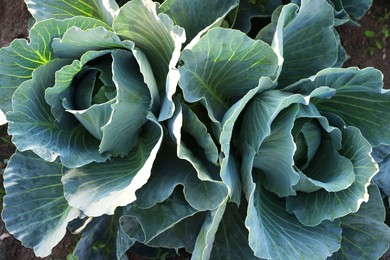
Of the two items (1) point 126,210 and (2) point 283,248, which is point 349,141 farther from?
(1) point 126,210

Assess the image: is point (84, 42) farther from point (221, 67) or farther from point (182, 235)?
point (182, 235)

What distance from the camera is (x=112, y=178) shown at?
1.82 metres

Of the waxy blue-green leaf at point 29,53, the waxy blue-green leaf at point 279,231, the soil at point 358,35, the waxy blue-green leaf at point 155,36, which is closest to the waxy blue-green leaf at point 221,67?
the waxy blue-green leaf at point 155,36

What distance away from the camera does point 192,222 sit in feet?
6.52

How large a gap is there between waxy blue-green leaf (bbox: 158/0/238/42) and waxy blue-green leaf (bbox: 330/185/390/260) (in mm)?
897

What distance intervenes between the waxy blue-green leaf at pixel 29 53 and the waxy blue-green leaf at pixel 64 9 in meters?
0.15

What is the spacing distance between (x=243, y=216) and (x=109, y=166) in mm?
576

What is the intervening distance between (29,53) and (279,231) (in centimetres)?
109

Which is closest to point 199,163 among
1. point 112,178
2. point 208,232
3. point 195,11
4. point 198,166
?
point 198,166

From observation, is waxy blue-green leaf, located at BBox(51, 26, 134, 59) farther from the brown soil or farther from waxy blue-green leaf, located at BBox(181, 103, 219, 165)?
the brown soil

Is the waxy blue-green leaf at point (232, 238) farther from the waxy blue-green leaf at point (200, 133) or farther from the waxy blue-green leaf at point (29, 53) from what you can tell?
the waxy blue-green leaf at point (29, 53)

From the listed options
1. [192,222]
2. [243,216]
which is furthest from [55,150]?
[243,216]

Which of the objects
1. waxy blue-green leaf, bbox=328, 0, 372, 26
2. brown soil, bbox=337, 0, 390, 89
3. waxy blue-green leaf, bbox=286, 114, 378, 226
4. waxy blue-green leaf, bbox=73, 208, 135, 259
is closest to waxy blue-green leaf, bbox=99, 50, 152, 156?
waxy blue-green leaf, bbox=73, 208, 135, 259

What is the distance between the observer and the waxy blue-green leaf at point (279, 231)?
5.48 feet
